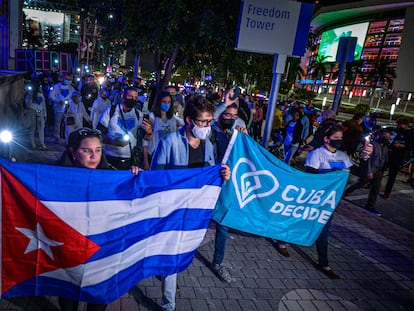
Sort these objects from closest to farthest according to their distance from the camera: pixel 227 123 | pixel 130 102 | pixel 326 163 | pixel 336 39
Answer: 1. pixel 227 123
2. pixel 326 163
3. pixel 130 102
4. pixel 336 39

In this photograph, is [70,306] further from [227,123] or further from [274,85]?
[274,85]

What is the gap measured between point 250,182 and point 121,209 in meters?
1.78

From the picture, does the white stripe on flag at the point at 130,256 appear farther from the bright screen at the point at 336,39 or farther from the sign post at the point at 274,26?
the bright screen at the point at 336,39

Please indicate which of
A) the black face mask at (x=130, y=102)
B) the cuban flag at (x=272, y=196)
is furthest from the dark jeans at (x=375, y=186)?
the black face mask at (x=130, y=102)

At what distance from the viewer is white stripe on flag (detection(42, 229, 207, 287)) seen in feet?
9.12

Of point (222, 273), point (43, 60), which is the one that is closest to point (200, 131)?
point (222, 273)

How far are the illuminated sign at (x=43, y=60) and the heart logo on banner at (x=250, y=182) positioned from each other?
8372 millimetres

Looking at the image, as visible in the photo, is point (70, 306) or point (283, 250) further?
point (283, 250)

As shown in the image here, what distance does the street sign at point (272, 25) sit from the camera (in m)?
5.38

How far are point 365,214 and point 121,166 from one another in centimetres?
567

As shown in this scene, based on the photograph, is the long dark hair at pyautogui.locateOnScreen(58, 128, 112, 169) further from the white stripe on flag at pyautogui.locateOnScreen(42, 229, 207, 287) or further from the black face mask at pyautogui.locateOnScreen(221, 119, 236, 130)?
the black face mask at pyautogui.locateOnScreen(221, 119, 236, 130)

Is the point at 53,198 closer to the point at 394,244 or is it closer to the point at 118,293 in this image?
the point at 118,293

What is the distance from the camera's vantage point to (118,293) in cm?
294

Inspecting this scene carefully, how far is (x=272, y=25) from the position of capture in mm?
5484
